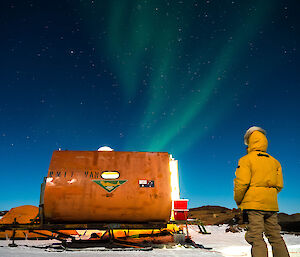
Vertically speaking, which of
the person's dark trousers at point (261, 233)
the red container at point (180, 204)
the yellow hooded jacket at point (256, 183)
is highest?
the red container at point (180, 204)

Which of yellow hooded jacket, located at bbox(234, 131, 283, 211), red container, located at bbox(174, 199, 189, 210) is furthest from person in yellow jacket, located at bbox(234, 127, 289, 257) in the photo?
red container, located at bbox(174, 199, 189, 210)

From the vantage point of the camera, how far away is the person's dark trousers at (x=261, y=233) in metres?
3.52

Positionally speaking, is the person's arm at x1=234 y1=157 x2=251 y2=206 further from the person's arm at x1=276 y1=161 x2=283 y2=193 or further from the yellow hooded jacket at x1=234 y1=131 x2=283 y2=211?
the person's arm at x1=276 y1=161 x2=283 y2=193

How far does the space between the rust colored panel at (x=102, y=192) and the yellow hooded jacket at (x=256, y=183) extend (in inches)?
149

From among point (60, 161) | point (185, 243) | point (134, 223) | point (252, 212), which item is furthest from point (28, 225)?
point (252, 212)

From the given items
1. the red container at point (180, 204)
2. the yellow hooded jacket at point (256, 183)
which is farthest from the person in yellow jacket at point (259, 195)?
the red container at point (180, 204)

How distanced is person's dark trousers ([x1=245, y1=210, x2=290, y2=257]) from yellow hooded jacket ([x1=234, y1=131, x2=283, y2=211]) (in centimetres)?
11

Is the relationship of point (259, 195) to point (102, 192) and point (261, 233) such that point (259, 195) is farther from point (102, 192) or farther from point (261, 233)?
point (102, 192)

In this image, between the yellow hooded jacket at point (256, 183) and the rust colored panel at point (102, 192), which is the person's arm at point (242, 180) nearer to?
the yellow hooded jacket at point (256, 183)

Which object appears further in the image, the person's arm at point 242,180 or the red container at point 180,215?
the red container at point 180,215

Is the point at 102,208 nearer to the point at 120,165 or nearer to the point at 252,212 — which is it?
the point at 120,165

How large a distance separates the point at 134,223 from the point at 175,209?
3.75 ft

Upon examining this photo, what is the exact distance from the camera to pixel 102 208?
7238 mm

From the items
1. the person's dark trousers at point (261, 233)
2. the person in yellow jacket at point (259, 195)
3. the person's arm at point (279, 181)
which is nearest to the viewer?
the person's dark trousers at point (261, 233)
